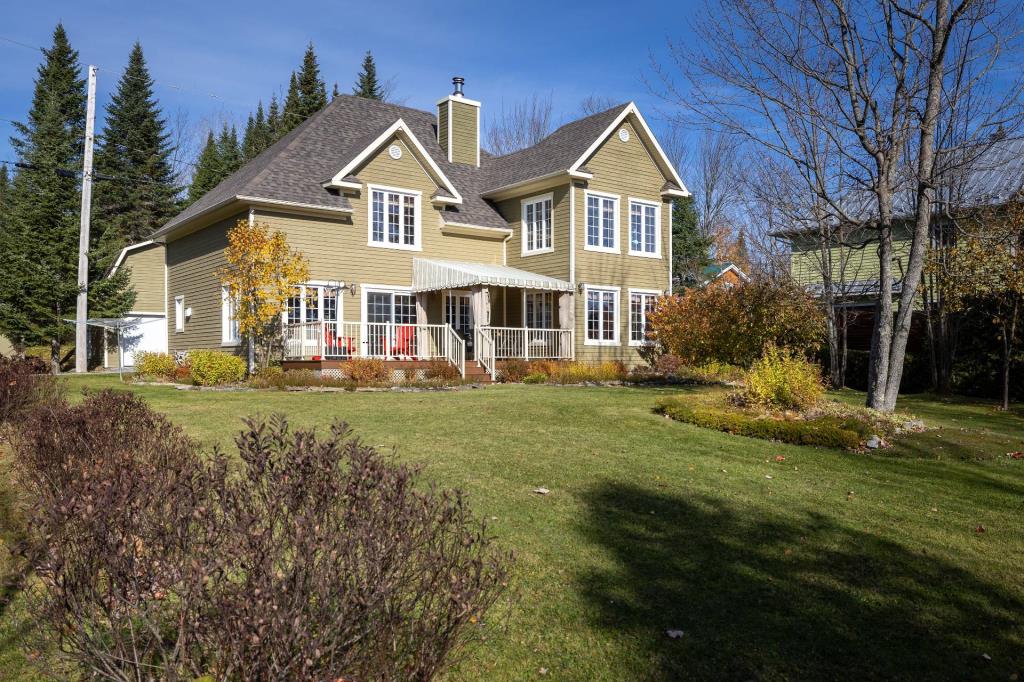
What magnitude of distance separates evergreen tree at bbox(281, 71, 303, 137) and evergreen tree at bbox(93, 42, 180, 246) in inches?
279

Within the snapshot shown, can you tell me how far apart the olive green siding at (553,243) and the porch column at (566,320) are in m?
0.68

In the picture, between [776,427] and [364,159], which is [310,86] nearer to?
[364,159]

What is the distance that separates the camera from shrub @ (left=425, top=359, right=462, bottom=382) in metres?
18.7

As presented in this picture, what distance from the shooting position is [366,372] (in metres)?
17.7

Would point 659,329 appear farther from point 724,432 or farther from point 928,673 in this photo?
point 928,673

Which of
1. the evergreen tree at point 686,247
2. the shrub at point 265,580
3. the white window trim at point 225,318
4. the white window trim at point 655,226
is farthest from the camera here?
the evergreen tree at point 686,247

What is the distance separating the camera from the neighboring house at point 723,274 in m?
29.6

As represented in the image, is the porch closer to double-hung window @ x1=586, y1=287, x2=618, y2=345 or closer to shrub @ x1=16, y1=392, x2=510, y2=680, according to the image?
double-hung window @ x1=586, y1=287, x2=618, y2=345

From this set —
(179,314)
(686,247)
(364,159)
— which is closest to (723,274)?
(686,247)

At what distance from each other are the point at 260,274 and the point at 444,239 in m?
6.38

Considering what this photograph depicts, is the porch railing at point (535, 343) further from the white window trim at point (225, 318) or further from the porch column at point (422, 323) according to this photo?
the white window trim at point (225, 318)

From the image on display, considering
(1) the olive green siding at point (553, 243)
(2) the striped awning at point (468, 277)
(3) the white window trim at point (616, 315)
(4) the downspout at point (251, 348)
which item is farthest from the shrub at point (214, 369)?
(3) the white window trim at point (616, 315)

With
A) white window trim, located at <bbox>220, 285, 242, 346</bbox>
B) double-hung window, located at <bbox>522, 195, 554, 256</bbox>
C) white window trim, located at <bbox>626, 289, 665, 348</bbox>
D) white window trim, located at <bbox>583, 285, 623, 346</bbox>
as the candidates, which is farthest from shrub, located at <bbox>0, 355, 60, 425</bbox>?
white window trim, located at <bbox>626, 289, 665, 348</bbox>

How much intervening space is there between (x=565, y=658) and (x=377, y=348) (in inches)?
676
